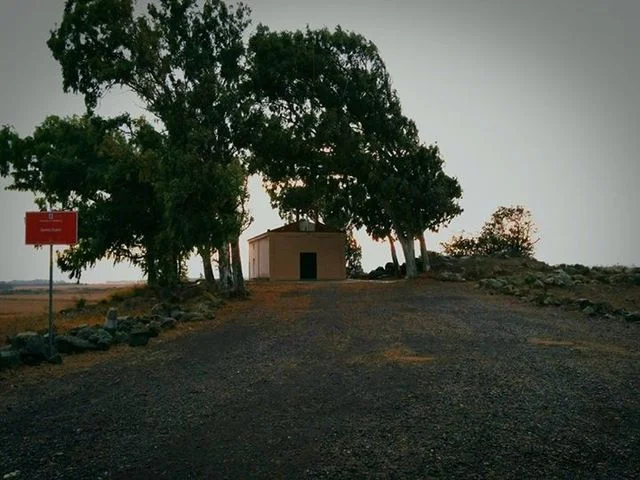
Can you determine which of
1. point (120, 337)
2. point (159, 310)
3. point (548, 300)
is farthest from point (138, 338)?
point (548, 300)

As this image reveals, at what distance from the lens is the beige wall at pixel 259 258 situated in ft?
154

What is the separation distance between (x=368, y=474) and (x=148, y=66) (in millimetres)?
26393

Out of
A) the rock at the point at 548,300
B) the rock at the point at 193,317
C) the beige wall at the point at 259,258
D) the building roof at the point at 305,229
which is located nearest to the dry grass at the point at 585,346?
the rock at the point at 548,300

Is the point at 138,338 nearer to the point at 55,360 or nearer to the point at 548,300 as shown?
the point at 55,360

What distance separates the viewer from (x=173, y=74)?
28578 mm

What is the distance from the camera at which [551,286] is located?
93.0 feet

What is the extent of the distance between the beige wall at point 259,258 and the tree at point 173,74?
694 inches

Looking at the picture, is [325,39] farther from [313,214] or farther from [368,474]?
[368,474]

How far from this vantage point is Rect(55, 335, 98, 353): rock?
47.2 feet

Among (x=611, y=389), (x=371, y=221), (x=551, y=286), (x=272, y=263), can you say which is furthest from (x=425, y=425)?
(x=272, y=263)

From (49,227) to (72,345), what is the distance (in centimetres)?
325

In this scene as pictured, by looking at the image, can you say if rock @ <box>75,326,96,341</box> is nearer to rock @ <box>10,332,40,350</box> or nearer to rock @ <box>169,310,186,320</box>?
rock @ <box>10,332,40,350</box>

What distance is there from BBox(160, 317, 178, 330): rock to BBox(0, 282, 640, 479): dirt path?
3.40 m

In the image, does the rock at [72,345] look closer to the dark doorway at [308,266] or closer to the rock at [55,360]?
the rock at [55,360]
